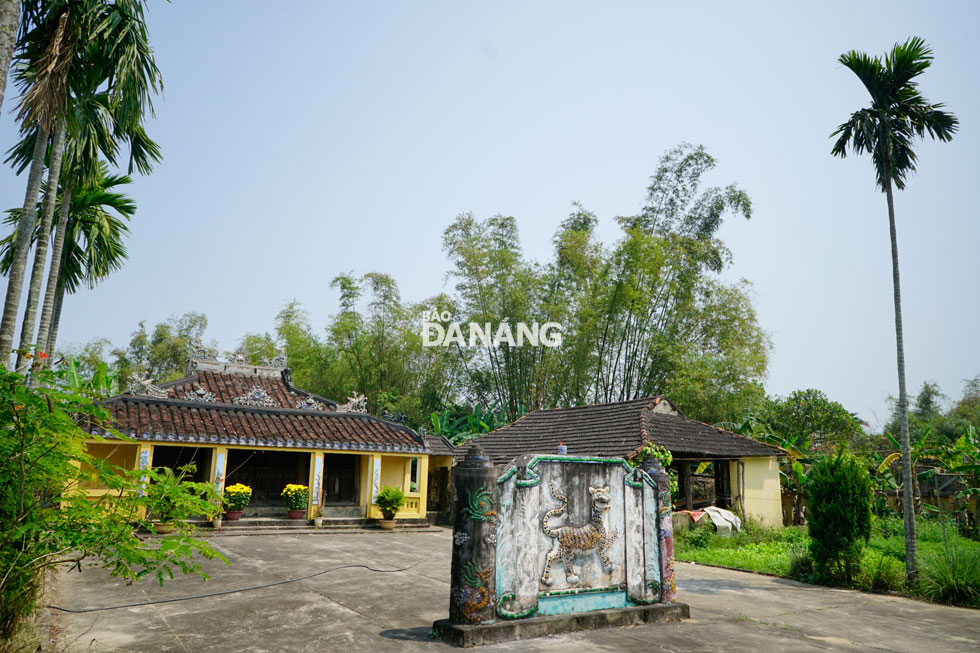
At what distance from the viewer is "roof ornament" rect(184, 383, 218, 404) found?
16.6 meters

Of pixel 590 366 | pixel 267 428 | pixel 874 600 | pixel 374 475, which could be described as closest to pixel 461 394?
pixel 590 366

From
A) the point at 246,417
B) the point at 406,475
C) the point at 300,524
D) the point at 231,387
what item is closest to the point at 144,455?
the point at 246,417

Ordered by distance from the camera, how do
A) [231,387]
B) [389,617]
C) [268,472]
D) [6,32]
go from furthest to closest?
[231,387] → [268,472] → [389,617] → [6,32]

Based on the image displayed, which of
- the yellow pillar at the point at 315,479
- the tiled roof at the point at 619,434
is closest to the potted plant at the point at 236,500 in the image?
the yellow pillar at the point at 315,479

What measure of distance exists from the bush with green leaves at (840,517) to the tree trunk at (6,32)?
1139cm

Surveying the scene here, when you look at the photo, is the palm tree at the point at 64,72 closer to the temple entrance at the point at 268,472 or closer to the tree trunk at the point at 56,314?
the tree trunk at the point at 56,314

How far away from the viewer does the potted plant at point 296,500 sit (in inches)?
635

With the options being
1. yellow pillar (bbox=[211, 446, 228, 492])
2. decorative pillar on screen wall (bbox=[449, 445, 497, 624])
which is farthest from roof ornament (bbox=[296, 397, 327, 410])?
decorative pillar on screen wall (bbox=[449, 445, 497, 624])

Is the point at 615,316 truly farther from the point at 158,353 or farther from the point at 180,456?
the point at 158,353

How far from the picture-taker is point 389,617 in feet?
21.3

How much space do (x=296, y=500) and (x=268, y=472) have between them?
1835mm

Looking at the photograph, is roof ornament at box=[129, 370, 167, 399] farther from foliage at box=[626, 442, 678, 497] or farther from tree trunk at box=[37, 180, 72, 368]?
foliage at box=[626, 442, 678, 497]

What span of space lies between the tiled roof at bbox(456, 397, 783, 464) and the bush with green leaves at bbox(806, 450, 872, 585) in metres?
5.03

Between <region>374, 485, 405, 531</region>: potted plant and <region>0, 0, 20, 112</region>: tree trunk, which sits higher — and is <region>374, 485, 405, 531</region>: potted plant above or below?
below
